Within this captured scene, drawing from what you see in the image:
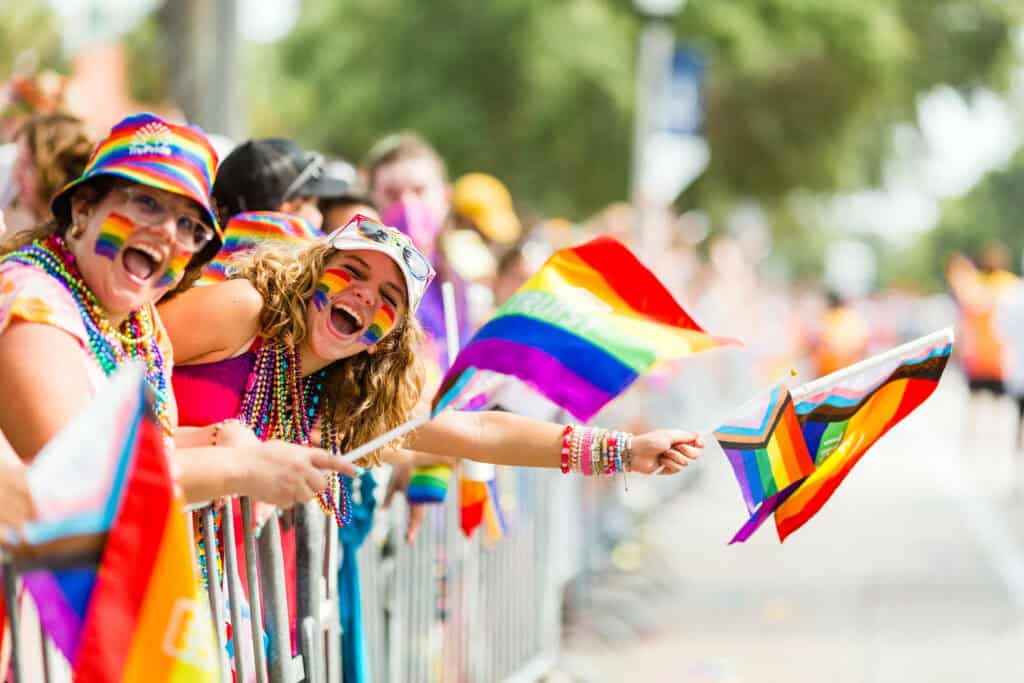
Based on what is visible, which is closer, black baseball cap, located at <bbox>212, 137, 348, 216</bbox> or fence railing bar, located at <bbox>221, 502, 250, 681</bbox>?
fence railing bar, located at <bbox>221, 502, 250, 681</bbox>

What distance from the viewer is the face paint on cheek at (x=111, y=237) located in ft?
9.39

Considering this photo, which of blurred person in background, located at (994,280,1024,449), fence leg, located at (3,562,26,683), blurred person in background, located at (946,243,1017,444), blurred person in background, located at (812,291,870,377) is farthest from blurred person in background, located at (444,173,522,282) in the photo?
blurred person in background, located at (812,291,870,377)

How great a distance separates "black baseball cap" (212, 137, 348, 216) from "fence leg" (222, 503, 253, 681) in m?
1.29

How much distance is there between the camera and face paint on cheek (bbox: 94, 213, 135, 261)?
9.39ft

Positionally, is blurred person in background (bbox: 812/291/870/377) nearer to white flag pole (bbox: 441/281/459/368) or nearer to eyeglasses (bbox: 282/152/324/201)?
white flag pole (bbox: 441/281/459/368)

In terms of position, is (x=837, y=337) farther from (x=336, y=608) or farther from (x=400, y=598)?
(x=336, y=608)

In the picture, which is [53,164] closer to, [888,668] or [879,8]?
[888,668]

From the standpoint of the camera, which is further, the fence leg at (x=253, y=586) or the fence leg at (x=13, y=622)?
the fence leg at (x=253, y=586)

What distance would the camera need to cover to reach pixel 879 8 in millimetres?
23062

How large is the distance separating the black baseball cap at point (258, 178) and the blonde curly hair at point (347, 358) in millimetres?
793

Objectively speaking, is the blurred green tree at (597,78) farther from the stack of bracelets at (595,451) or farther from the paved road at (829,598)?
the stack of bracelets at (595,451)

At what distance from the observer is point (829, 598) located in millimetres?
8750

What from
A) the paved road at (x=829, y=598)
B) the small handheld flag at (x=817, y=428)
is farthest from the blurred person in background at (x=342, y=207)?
the paved road at (x=829, y=598)

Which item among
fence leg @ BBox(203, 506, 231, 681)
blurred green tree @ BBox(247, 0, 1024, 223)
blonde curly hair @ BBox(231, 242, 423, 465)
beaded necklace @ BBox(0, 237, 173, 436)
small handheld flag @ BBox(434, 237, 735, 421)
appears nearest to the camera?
beaded necklace @ BBox(0, 237, 173, 436)
